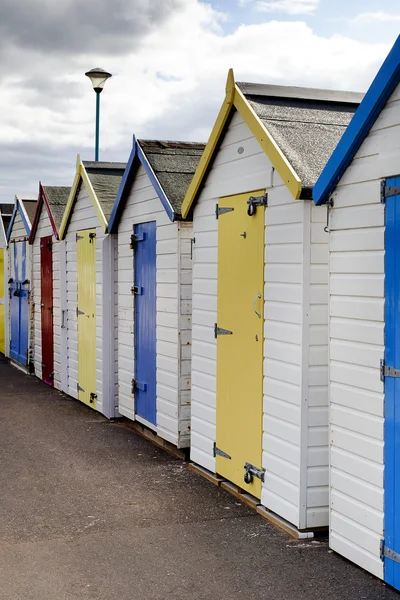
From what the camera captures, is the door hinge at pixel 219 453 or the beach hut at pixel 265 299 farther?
the door hinge at pixel 219 453

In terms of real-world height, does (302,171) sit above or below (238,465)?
above

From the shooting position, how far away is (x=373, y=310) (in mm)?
5152

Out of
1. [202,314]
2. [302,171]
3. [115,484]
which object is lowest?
[115,484]

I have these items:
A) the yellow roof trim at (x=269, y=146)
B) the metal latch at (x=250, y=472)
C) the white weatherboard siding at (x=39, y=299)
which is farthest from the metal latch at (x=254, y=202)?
the white weatherboard siding at (x=39, y=299)

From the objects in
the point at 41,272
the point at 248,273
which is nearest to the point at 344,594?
the point at 248,273

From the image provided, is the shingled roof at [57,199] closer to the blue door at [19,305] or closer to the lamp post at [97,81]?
→ the lamp post at [97,81]

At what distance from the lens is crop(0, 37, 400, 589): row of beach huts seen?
5.11 meters

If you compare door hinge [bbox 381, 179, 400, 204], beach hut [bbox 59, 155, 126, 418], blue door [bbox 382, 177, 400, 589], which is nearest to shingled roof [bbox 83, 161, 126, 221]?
beach hut [bbox 59, 155, 126, 418]

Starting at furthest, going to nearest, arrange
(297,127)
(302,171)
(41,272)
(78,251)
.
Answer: (41,272), (78,251), (297,127), (302,171)

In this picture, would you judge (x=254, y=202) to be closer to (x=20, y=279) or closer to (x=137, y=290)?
(x=137, y=290)

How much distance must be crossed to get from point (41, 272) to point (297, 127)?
861 centimetres

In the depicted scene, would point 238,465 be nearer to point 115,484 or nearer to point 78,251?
point 115,484

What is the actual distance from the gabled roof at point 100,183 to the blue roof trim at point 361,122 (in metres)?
5.35

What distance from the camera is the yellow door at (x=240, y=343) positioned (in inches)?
259
